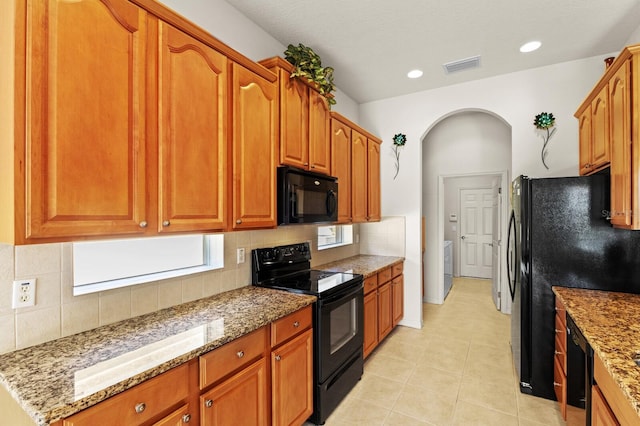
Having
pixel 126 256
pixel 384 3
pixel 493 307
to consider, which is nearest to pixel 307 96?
pixel 384 3

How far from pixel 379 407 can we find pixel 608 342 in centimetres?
155

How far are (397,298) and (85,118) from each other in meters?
3.37

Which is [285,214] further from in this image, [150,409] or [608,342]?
[608,342]

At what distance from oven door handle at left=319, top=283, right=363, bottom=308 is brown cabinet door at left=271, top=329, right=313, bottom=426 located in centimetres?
20

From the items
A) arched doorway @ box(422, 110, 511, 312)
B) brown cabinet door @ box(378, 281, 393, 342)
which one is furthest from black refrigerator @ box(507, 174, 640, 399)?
arched doorway @ box(422, 110, 511, 312)

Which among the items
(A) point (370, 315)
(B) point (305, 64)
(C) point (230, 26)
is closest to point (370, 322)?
(A) point (370, 315)

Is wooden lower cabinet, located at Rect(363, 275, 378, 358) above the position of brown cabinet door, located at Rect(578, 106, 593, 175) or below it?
below

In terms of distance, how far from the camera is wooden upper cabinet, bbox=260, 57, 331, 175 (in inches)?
85.7

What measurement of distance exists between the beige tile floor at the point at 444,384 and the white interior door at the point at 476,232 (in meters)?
2.78

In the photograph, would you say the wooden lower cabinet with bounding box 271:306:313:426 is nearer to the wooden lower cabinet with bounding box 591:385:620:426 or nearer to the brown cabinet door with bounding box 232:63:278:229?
the brown cabinet door with bounding box 232:63:278:229

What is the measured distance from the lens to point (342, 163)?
3080mm

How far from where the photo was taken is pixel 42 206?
1.06 metres

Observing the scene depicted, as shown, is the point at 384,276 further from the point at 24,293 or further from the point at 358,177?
the point at 24,293

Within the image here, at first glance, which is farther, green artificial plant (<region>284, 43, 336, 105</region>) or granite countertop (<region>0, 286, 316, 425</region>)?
green artificial plant (<region>284, 43, 336, 105</region>)
